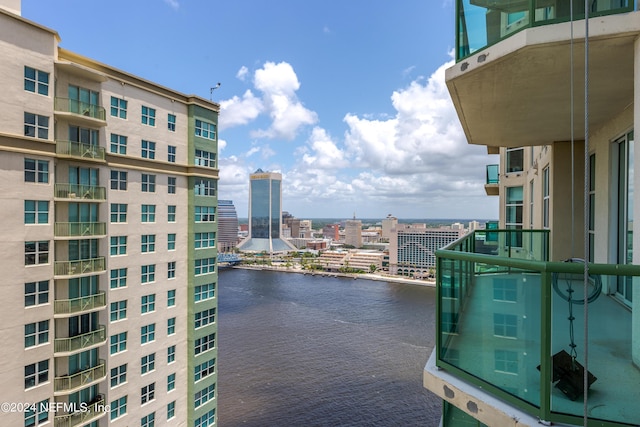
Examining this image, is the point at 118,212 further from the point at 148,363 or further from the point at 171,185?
the point at 148,363

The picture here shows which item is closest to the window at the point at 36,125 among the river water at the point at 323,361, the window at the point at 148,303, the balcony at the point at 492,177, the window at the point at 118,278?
the window at the point at 118,278

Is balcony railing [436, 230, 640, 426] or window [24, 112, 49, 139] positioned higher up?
window [24, 112, 49, 139]

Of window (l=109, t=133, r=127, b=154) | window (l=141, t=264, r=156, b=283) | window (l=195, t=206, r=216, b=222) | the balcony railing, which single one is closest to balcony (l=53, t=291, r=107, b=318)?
window (l=141, t=264, r=156, b=283)

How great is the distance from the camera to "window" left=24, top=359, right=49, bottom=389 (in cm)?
1161

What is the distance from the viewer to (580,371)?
2102mm

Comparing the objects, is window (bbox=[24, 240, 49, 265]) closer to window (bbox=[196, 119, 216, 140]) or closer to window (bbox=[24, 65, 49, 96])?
window (bbox=[24, 65, 49, 96])

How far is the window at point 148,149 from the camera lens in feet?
50.0

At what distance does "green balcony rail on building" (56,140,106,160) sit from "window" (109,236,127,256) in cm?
310

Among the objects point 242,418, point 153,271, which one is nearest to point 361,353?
point 242,418

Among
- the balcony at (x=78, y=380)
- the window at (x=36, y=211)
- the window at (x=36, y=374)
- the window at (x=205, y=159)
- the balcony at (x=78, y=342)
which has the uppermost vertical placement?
the window at (x=205, y=159)

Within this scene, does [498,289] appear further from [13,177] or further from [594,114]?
[13,177]

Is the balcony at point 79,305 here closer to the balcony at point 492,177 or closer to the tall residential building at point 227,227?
the balcony at point 492,177

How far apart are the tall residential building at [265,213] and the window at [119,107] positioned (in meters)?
125

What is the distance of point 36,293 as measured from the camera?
38.6 ft
